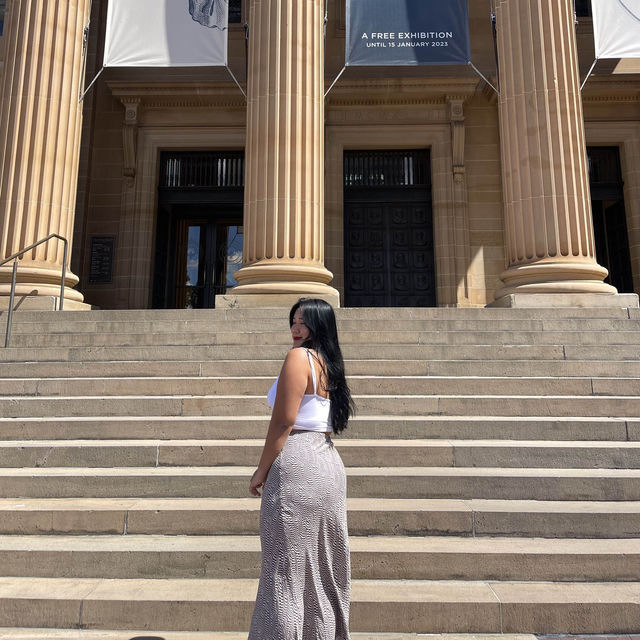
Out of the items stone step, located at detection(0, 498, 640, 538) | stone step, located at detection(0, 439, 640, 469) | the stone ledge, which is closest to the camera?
stone step, located at detection(0, 498, 640, 538)

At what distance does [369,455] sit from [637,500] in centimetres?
199

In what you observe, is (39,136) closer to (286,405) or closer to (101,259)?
(101,259)

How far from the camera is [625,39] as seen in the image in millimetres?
9312

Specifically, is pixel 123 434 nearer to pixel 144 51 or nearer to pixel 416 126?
pixel 144 51

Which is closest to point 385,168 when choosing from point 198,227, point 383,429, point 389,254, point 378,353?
point 389,254

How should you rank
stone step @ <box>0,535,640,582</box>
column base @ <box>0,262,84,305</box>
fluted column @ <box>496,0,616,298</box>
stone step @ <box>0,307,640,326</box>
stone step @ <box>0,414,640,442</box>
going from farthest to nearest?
1. column base @ <box>0,262,84,305</box>
2. fluted column @ <box>496,0,616,298</box>
3. stone step @ <box>0,307,640,326</box>
4. stone step @ <box>0,414,640,442</box>
5. stone step @ <box>0,535,640,582</box>

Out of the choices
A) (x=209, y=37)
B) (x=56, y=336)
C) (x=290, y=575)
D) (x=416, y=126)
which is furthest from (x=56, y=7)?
(x=290, y=575)

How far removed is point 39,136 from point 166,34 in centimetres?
296

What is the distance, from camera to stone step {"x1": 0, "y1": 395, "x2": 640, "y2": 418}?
5027 mm

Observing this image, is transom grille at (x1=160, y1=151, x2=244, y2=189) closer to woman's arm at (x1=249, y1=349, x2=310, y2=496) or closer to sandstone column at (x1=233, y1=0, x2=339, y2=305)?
sandstone column at (x1=233, y1=0, x2=339, y2=305)

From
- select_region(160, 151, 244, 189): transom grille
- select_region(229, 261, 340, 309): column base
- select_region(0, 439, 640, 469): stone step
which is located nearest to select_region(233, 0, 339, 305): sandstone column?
select_region(229, 261, 340, 309): column base

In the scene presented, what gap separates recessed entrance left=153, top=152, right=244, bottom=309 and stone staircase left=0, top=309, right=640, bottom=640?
21.8 feet

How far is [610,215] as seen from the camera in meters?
13.5

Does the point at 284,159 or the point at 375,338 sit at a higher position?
the point at 284,159
